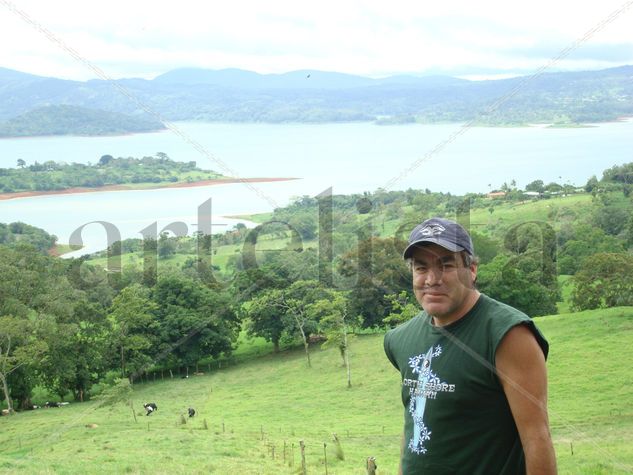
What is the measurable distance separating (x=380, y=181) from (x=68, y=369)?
93450mm

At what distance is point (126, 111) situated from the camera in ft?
570

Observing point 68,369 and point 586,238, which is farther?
point 586,238

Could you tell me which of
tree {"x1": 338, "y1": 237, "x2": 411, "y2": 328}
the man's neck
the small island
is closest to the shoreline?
the small island

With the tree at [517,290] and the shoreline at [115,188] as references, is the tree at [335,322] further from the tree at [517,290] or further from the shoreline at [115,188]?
the shoreline at [115,188]

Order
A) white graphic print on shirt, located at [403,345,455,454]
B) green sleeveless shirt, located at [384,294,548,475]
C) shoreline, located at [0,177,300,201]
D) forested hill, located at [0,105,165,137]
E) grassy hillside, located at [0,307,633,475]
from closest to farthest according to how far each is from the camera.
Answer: green sleeveless shirt, located at [384,294,548,475] < white graphic print on shirt, located at [403,345,455,454] < grassy hillside, located at [0,307,633,475] < shoreline, located at [0,177,300,201] < forested hill, located at [0,105,165,137]

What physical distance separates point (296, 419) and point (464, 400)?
19325 millimetres

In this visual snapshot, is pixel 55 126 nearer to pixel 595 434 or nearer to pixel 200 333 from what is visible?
pixel 200 333

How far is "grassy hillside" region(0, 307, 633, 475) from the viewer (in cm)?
1263

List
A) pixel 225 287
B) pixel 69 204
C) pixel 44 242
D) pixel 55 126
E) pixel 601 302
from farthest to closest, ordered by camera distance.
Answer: pixel 55 126 < pixel 69 204 < pixel 44 242 < pixel 225 287 < pixel 601 302

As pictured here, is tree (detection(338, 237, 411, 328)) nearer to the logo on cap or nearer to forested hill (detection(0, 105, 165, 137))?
the logo on cap

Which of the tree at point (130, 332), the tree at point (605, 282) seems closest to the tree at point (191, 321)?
the tree at point (130, 332)

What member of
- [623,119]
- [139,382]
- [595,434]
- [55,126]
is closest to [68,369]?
[139,382]

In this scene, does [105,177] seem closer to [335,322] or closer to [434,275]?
[335,322]

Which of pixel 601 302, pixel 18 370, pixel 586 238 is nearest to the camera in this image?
pixel 18 370
